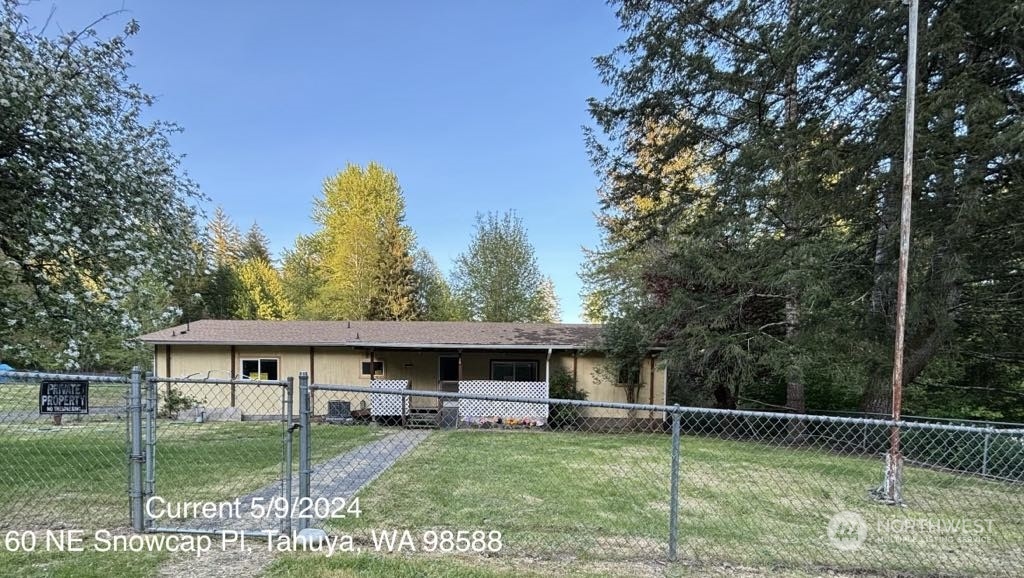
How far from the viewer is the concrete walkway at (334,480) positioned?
13.7 ft

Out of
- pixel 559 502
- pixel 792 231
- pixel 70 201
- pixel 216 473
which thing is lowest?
pixel 216 473

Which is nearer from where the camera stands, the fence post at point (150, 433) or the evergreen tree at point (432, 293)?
the fence post at point (150, 433)

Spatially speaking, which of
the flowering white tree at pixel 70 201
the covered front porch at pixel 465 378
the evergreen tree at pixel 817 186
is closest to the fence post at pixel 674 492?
the flowering white tree at pixel 70 201

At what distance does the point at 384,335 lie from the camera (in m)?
14.9

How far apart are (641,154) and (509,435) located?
28.0 ft

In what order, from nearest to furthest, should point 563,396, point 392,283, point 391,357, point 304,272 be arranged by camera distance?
1. point 563,396
2. point 391,357
3. point 392,283
4. point 304,272

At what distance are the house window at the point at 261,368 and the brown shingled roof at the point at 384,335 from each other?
0.75 m

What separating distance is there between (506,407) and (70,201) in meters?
10.1

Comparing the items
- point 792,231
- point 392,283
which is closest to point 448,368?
point 792,231

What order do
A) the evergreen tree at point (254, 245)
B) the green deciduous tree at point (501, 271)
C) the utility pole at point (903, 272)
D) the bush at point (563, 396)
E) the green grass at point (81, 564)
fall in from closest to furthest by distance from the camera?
1. the green grass at point (81, 564)
2. the utility pole at point (903, 272)
3. the bush at point (563, 396)
4. the green deciduous tree at point (501, 271)
5. the evergreen tree at point (254, 245)

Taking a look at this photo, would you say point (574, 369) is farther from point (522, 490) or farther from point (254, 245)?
point (254, 245)

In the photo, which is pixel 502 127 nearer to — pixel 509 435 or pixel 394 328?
pixel 394 328

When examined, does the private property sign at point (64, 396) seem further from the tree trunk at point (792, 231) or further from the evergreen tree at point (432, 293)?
the evergreen tree at point (432, 293)

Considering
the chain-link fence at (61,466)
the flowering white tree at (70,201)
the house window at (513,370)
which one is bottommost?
the house window at (513,370)
